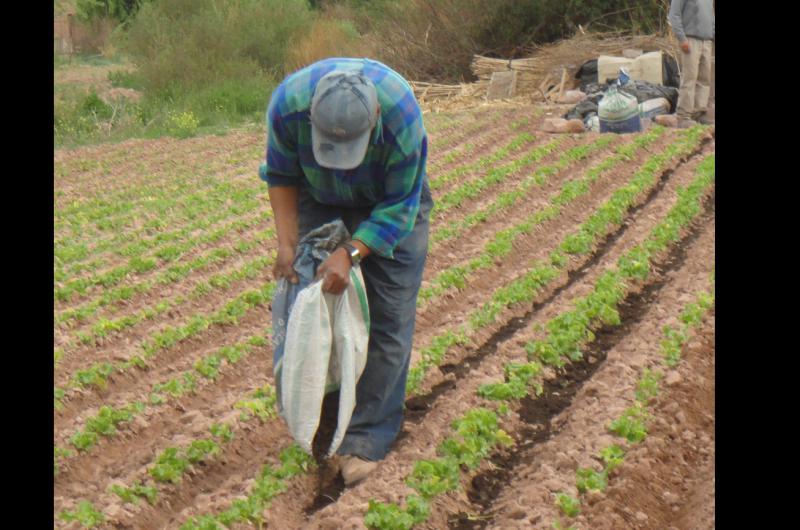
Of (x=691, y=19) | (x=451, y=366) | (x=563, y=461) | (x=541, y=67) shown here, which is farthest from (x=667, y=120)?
(x=563, y=461)

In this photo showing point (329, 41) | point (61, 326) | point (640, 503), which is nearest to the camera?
point (640, 503)

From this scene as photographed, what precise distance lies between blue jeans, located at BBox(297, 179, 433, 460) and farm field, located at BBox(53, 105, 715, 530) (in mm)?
178

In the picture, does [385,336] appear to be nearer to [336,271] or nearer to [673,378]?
[336,271]

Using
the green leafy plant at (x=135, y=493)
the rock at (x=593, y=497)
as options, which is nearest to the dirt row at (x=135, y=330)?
the green leafy plant at (x=135, y=493)

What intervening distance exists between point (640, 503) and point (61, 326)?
4315 mm

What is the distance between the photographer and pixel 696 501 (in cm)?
437

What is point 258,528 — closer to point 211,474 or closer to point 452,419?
point 211,474

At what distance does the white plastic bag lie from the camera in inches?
164

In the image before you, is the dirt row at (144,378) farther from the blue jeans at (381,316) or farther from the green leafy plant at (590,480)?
the green leafy plant at (590,480)

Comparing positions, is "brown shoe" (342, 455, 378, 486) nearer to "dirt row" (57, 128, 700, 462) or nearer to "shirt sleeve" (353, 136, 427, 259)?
"shirt sleeve" (353, 136, 427, 259)

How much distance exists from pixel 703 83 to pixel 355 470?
35.1 ft

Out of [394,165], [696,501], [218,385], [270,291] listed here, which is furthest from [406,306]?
[270,291]

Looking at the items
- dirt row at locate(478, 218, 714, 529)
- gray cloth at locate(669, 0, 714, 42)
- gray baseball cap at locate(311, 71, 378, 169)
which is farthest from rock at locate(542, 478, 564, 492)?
gray cloth at locate(669, 0, 714, 42)

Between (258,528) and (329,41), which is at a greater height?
(258,528)
